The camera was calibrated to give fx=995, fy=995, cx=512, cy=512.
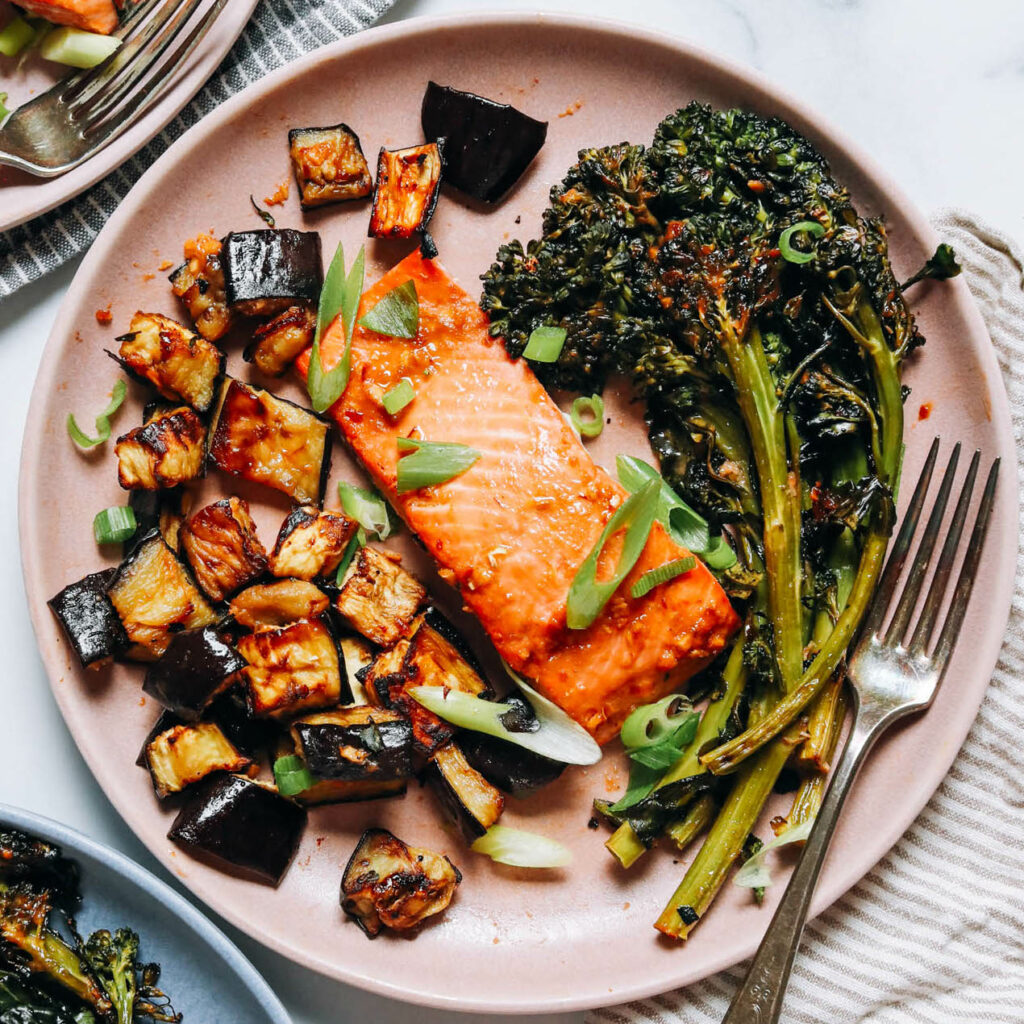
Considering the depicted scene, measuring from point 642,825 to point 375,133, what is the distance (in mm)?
2646

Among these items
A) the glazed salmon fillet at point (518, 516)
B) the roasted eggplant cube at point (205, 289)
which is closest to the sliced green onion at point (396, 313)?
the glazed salmon fillet at point (518, 516)

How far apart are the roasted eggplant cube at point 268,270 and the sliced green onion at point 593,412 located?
1002 mm

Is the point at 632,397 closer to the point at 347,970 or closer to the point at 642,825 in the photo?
the point at 642,825

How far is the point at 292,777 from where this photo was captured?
11.1 feet

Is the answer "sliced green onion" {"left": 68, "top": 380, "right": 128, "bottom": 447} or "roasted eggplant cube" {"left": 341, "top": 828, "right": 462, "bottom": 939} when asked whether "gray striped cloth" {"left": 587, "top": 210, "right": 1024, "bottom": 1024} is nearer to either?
"roasted eggplant cube" {"left": 341, "top": 828, "right": 462, "bottom": 939}

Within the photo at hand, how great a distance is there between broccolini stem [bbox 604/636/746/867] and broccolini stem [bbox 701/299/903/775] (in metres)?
0.11

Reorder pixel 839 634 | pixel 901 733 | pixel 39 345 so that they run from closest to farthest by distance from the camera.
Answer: pixel 839 634
pixel 901 733
pixel 39 345

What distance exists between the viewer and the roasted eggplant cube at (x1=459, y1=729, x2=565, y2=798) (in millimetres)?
3402

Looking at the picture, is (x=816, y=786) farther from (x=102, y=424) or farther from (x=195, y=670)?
(x=102, y=424)

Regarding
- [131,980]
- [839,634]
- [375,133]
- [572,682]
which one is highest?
[375,133]

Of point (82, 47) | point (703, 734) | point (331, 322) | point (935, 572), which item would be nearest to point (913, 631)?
point (935, 572)

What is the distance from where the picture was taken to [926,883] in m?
3.55

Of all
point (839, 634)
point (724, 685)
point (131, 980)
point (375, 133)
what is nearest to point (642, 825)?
point (724, 685)

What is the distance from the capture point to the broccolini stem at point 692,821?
11.2ft
